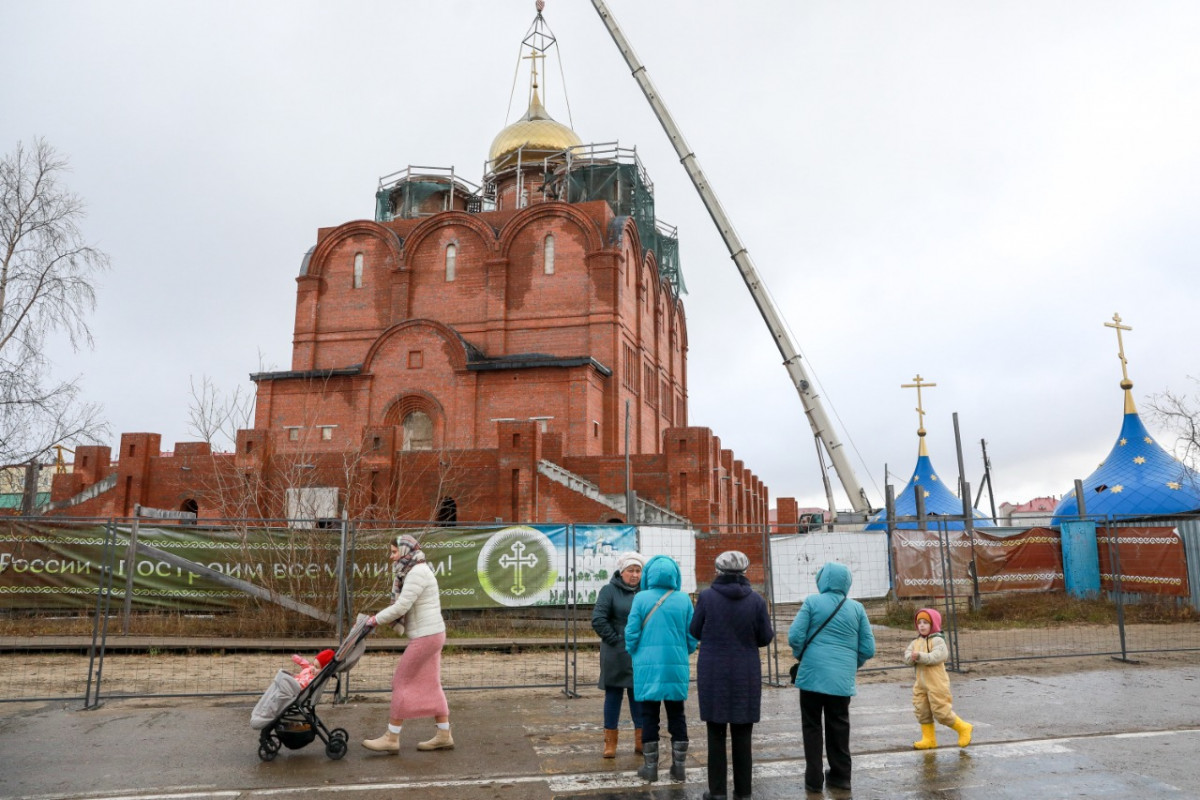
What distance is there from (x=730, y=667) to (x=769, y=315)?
84.0 feet

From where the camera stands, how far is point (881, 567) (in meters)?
14.8

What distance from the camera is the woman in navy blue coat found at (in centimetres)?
574

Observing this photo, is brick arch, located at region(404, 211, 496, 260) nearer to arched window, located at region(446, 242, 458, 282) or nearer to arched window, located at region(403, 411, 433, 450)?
arched window, located at region(446, 242, 458, 282)

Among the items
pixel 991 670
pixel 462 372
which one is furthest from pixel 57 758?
pixel 462 372

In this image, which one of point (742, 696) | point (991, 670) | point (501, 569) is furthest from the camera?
point (501, 569)

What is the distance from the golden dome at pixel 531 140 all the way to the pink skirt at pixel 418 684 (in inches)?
1552

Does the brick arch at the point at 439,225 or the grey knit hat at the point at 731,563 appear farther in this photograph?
the brick arch at the point at 439,225

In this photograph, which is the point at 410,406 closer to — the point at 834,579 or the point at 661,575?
the point at 661,575

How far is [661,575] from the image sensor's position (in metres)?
6.54

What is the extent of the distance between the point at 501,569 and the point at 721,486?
68.9ft

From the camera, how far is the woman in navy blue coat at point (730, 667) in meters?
5.74

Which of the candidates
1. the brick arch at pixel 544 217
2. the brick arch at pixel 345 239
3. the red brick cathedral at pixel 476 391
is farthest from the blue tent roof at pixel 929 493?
the brick arch at pixel 345 239

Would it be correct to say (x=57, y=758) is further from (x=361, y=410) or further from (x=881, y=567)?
(x=361, y=410)

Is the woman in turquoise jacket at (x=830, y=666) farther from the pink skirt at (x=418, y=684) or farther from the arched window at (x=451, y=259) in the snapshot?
the arched window at (x=451, y=259)
